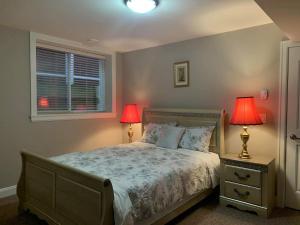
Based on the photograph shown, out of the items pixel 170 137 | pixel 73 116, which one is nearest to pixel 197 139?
pixel 170 137

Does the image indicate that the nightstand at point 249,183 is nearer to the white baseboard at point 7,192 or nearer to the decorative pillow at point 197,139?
the decorative pillow at point 197,139

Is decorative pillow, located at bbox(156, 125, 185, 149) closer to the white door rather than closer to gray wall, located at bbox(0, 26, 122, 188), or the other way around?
the white door

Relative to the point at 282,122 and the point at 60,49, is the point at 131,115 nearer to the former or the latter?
the point at 60,49

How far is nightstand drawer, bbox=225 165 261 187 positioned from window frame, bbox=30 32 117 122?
2.46m

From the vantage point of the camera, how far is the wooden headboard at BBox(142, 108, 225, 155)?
3.32 meters

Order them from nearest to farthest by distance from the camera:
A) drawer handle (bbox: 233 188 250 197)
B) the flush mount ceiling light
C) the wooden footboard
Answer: the wooden footboard
the flush mount ceiling light
drawer handle (bbox: 233 188 250 197)

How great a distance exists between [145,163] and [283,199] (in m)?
1.75

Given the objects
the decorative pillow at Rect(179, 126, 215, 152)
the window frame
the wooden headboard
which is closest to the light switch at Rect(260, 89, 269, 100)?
the wooden headboard

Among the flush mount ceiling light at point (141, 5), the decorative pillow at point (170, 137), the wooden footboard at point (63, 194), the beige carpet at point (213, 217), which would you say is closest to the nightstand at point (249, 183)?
the beige carpet at point (213, 217)

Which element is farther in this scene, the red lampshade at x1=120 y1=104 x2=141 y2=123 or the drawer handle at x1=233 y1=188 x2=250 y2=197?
the red lampshade at x1=120 y1=104 x2=141 y2=123

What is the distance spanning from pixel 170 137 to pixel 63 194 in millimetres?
1706

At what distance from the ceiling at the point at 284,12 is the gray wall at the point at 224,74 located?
2.53 feet

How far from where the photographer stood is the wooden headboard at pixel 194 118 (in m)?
3.32

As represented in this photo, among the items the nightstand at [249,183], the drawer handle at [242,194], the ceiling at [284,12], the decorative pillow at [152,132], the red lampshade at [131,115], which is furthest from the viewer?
the red lampshade at [131,115]
